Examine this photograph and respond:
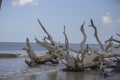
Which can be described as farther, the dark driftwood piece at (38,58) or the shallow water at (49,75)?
the dark driftwood piece at (38,58)

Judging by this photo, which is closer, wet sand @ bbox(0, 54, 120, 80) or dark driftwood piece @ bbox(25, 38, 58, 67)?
wet sand @ bbox(0, 54, 120, 80)

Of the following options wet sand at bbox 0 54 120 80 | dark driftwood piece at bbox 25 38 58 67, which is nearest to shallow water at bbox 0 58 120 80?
wet sand at bbox 0 54 120 80

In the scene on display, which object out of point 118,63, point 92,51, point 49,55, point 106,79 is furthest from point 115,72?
point 49,55

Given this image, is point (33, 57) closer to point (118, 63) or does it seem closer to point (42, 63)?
point (42, 63)

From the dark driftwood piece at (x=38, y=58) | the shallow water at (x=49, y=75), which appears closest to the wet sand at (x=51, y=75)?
the shallow water at (x=49, y=75)

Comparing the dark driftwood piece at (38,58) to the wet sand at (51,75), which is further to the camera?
the dark driftwood piece at (38,58)

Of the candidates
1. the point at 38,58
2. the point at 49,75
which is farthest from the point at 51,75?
the point at 38,58

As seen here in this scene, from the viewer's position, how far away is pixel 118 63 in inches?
650

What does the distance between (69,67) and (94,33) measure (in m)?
2.72

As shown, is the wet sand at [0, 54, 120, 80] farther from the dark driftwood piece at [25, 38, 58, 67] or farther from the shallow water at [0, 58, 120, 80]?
the dark driftwood piece at [25, 38, 58, 67]

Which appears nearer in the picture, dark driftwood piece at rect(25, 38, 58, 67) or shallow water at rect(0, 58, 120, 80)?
shallow water at rect(0, 58, 120, 80)

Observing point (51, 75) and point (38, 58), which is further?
point (38, 58)

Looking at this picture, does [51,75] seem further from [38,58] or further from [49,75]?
[38,58]

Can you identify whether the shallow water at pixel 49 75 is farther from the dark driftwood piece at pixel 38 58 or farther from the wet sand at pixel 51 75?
the dark driftwood piece at pixel 38 58
